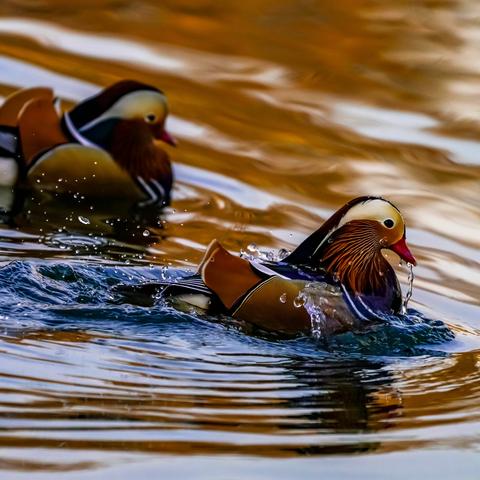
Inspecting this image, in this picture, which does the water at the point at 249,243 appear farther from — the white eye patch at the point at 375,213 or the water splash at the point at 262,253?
the white eye patch at the point at 375,213

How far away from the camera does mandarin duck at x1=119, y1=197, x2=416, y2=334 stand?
6379 millimetres

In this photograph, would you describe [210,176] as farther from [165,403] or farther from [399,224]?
[165,403]

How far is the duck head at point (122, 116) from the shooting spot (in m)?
9.16

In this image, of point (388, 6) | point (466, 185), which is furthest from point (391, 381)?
point (388, 6)

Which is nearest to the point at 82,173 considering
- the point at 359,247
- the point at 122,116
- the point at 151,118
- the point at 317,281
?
the point at 122,116

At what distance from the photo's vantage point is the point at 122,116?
365 inches

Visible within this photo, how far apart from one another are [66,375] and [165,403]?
42 cm

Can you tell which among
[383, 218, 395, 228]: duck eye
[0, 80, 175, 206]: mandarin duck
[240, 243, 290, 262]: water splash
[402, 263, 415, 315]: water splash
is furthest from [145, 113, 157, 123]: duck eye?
[383, 218, 395, 228]: duck eye

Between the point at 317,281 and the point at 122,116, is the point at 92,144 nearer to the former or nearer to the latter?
the point at 122,116

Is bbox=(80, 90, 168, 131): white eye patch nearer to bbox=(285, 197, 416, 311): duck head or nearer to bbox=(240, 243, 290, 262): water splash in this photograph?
bbox=(240, 243, 290, 262): water splash

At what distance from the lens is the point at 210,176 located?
30.7 feet

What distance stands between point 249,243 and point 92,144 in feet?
4.90

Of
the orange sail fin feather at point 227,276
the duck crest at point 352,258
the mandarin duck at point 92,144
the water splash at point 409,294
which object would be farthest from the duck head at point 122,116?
the orange sail fin feather at point 227,276

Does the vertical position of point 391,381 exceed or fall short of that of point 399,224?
it falls short
